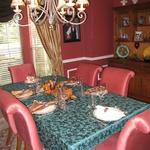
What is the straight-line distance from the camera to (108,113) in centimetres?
196

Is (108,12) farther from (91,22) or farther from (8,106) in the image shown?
(8,106)

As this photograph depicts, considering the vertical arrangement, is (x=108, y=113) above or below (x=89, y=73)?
below

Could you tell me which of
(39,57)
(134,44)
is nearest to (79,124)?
(39,57)

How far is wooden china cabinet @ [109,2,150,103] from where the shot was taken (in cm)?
421

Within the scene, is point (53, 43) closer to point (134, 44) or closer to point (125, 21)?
point (125, 21)

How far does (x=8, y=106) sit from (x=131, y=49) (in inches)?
143

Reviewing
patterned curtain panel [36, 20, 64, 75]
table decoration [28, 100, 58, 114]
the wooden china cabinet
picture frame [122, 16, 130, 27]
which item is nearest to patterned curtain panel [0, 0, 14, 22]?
patterned curtain panel [36, 20, 64, 75]

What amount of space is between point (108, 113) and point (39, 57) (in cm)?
272

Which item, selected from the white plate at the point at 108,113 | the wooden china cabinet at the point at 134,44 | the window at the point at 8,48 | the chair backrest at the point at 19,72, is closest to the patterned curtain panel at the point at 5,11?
the window at the point at 8,48

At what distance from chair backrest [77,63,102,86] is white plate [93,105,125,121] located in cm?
121

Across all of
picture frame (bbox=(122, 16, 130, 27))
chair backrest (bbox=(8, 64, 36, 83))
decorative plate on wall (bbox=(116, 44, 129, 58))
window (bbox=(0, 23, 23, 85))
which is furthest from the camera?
decorative plate on wall (bbox=(116, 44, 129, 58))

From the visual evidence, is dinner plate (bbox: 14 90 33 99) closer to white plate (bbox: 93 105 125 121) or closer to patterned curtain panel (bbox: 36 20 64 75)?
white plate (bbox: 93 105 125 121)

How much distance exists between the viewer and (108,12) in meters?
4.93

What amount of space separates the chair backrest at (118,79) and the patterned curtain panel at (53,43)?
1.59m
